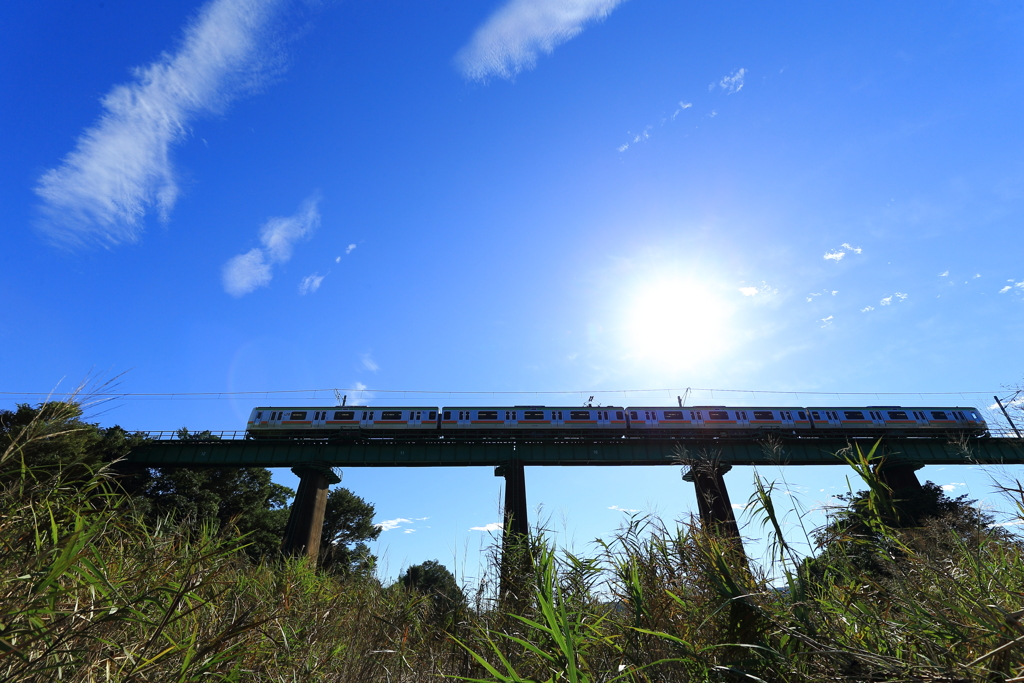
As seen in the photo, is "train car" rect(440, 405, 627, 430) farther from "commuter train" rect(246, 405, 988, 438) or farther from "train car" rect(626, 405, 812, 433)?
"train car" rect(626, 405, 812, 433)

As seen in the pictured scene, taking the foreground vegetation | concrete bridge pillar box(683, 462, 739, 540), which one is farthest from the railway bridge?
the foreground vegetation

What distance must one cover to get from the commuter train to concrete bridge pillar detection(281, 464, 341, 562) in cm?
241

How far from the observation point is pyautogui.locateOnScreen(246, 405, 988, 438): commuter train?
96.7 feet

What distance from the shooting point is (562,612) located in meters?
1.99

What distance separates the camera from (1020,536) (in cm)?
365

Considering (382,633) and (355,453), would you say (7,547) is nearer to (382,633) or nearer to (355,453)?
(382,633)

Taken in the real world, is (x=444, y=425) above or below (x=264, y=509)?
above

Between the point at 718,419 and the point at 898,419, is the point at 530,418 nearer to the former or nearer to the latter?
the point at 718,419

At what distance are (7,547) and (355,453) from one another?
29094mm

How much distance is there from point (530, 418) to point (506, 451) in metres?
2.79

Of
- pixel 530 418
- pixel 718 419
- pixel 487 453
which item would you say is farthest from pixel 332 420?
pixel 718 419

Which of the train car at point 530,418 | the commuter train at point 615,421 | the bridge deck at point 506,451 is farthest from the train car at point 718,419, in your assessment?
the train car at point 530,418

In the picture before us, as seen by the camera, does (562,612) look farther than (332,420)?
No

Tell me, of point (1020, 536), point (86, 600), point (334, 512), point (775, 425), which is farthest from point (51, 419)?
point (334, 512)
